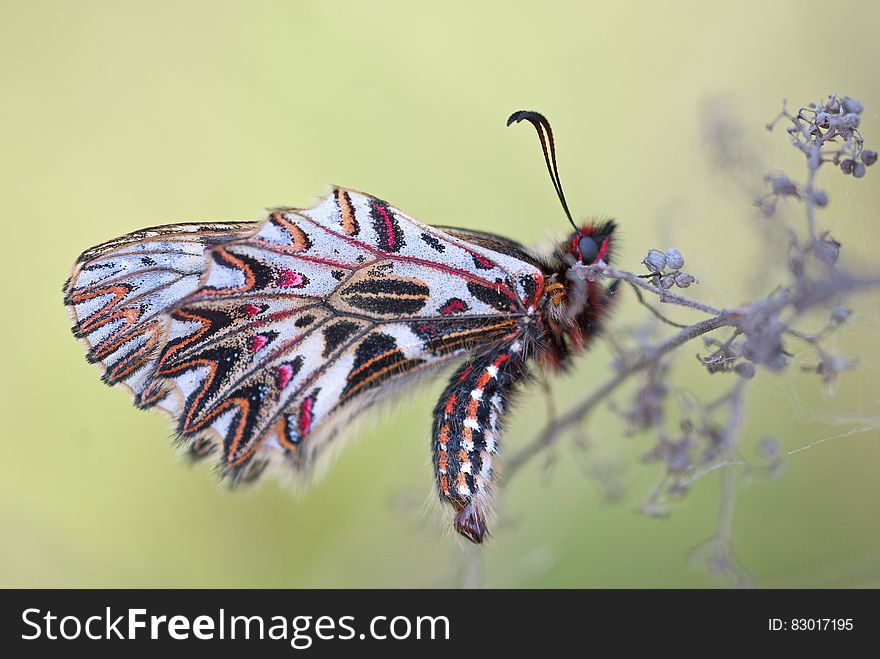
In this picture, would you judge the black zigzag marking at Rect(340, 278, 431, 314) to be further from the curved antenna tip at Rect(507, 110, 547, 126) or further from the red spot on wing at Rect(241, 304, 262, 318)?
the curved antenna tip at Rect(507, 110, 547, 126)

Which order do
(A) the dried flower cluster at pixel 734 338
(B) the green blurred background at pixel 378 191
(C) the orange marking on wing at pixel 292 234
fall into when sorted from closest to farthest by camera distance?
(A) the dried flower cluster at pixel 734 338, (C) the orange marking on wing at pixel 292 234, (B) the green blurred background at pixel 378 191

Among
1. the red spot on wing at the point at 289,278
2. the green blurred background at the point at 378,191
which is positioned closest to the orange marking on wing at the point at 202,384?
the red spot on wing at the point at 289,278

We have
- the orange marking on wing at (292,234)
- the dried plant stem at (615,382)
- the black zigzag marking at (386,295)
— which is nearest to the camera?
the dried plant stem at (615,382)

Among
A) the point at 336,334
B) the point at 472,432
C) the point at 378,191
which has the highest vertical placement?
the point at 378,191

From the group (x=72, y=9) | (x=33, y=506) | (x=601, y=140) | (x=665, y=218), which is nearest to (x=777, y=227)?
(x=665, y=218)

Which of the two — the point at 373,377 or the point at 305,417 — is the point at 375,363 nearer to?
the point at 373,377

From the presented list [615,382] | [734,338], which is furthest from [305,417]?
[734,338]

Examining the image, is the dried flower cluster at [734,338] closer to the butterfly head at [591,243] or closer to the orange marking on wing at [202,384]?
the butterfly head at [591,243]
